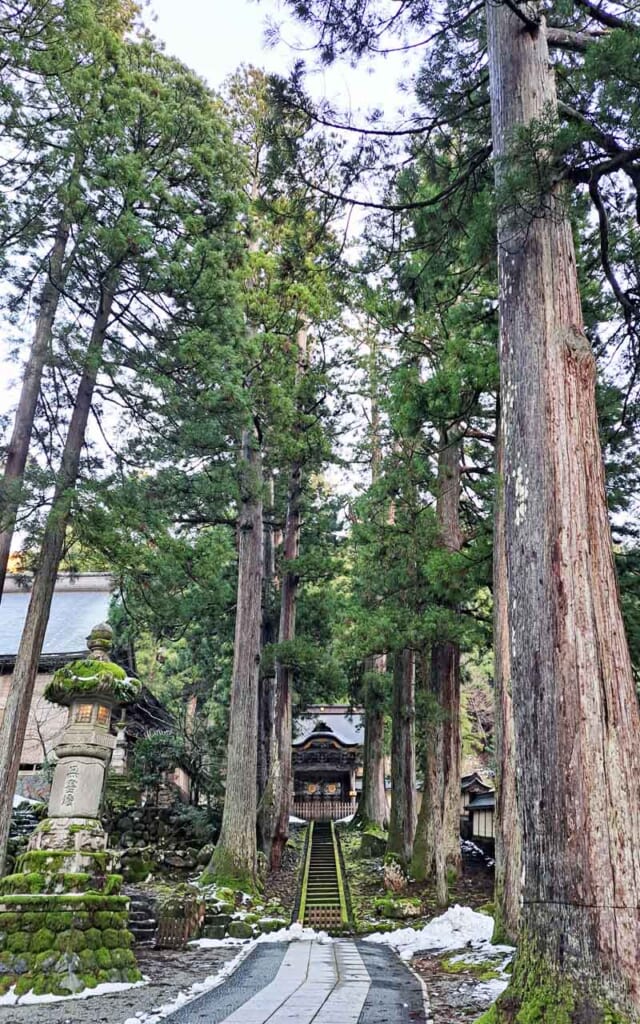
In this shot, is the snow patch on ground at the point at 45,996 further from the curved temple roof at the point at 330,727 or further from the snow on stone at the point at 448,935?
the curved temple roof at the point at 330,727

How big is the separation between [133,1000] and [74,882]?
145 cm

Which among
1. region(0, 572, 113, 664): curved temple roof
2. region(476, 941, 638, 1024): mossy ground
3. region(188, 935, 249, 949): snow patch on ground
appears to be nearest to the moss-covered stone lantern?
region(188, 935, 249, 949): snow patch on ground

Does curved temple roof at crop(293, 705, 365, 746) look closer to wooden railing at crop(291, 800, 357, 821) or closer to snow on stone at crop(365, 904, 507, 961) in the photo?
wooden railing at crop(291, 800, 357, 821)

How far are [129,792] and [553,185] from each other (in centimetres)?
1510

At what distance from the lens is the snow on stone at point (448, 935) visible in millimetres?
7433

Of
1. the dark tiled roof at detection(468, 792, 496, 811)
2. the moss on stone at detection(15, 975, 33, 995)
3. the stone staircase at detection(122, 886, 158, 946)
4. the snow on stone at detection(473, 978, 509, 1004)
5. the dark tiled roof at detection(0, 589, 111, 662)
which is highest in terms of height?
the dark tiled roof at detection(0, 589, 111, 662)

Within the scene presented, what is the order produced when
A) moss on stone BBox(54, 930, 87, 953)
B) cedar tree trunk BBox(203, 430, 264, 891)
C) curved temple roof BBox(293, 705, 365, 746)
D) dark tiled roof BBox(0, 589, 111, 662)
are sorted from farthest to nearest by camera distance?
curved temple roof BBox(293, 705, 365, 746) < dark tiled roof BBox(0, 589, 111, 662) < cedar tree trunk BBox(203, 430, 264, 891) < moss on stone BBox(54, 930, 87, 953)

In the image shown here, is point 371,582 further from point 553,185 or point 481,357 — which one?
point 553,185

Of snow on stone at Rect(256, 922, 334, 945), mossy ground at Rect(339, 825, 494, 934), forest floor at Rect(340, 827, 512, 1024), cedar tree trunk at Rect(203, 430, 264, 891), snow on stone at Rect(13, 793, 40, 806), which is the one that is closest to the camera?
forest floor at Rect(340, 827, 512, 1024)

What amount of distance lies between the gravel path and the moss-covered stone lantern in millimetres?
360

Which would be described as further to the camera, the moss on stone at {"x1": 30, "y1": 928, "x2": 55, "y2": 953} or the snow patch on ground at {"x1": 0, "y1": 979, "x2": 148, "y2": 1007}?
the moss on stone at {"x1": 30, "y1": 928, "x2": 55, "y2": 953}

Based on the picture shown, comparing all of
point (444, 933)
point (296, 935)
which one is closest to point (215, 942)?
point (296, 935)

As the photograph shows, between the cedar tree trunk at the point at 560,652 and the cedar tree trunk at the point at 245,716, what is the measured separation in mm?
8995

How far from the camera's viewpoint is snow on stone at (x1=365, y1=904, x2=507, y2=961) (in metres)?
7.43
